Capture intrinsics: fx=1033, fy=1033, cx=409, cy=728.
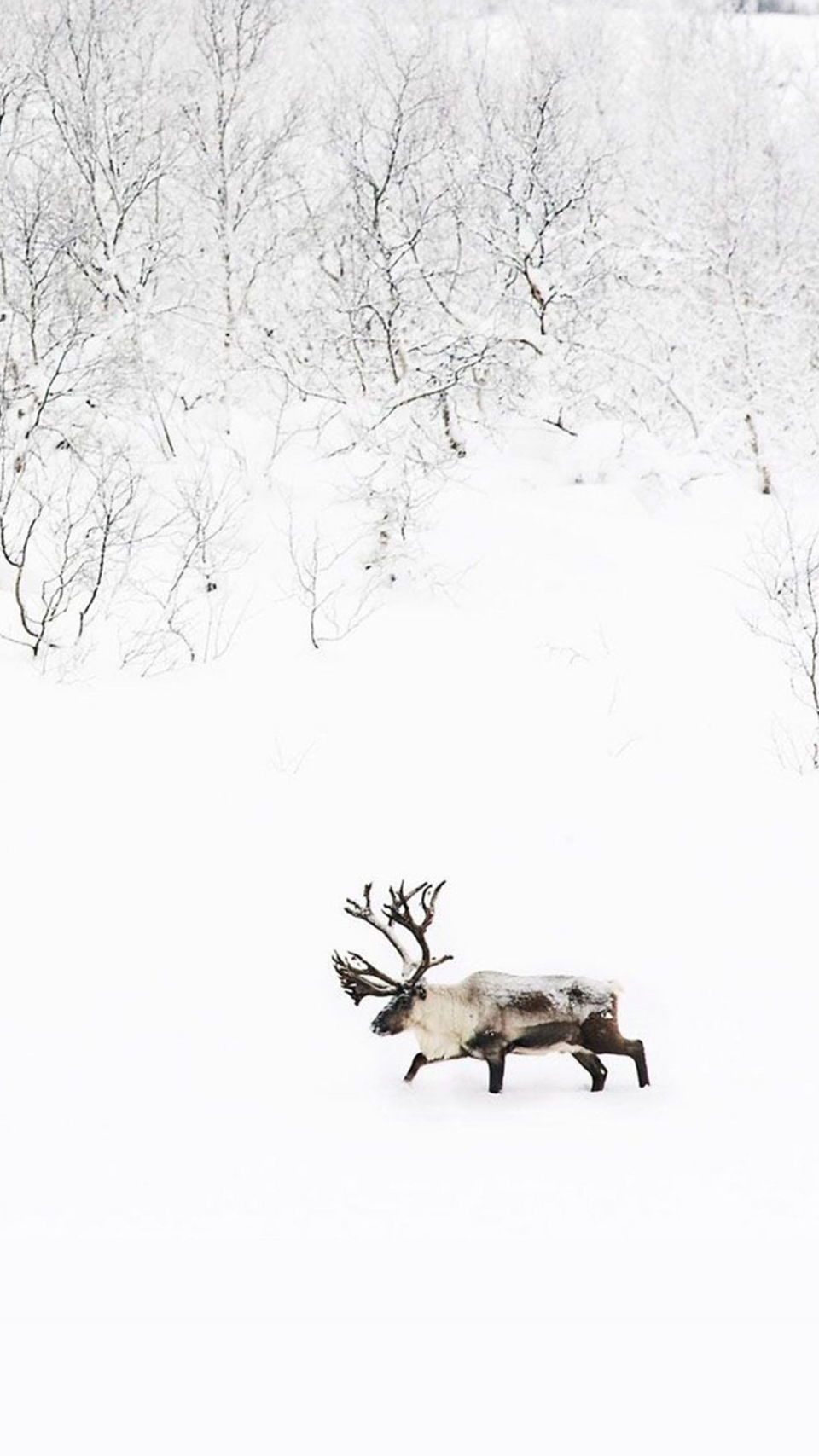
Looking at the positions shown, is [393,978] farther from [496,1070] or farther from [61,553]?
[61,553]

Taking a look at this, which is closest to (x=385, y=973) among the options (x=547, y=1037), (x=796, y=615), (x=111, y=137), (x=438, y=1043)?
(x=438, y=1043)

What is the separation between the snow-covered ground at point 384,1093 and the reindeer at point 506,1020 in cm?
14

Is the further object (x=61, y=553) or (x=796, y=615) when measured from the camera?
(x=61, y=553)

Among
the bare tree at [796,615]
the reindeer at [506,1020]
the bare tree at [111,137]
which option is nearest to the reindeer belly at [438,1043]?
the reindeer at [506,1020]

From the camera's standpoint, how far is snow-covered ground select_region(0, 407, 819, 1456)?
2.50 metres

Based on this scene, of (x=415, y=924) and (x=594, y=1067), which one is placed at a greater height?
(x=415, y=924)

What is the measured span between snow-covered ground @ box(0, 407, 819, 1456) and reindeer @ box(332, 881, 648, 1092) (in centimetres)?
14

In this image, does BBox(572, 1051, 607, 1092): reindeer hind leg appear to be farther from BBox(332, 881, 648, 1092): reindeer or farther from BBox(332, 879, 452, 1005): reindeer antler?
BBox(332, 879, 452, 1005): reindeer antler

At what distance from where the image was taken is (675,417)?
18.1 meters

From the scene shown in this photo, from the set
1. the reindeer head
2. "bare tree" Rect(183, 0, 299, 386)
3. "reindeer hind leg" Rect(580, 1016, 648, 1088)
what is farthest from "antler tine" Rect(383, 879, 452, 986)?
"bare tree" Rect(183, 0, 299, 386)

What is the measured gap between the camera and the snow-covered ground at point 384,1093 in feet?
8.21

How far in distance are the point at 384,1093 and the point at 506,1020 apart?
52cm

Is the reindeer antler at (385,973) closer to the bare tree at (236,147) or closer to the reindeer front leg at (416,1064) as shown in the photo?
the reindeer front leg at (416,1064)

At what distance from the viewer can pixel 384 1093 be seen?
3.79 meters
